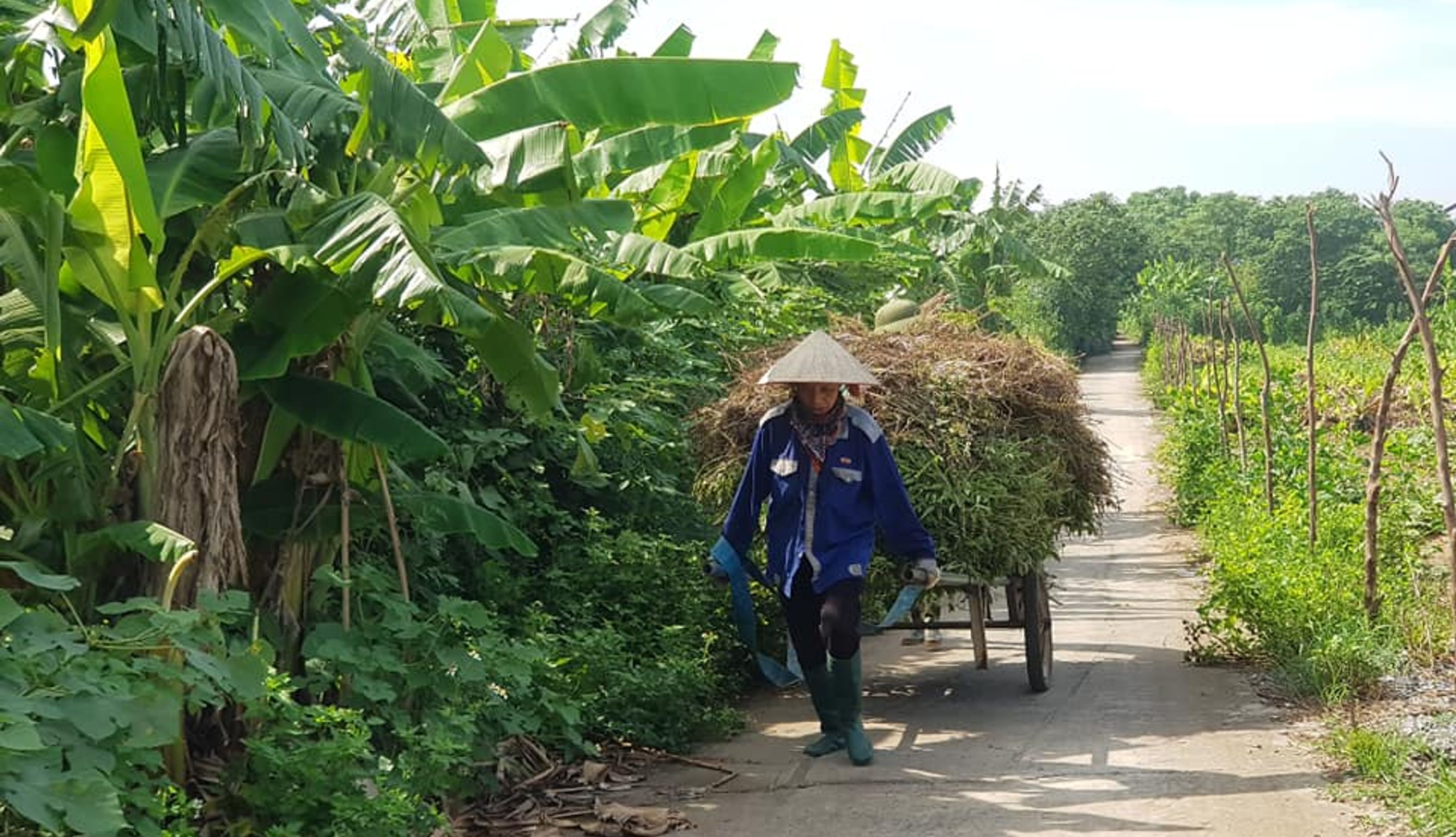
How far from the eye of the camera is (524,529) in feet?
29.1

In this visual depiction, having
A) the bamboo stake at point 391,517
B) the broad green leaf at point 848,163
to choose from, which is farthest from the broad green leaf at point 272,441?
the broad green leaf at point 848,163

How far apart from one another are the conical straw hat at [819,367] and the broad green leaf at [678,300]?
1.49 ft

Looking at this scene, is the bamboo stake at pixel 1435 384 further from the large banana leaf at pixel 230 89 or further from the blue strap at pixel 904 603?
the large banana leaf at pixel 230 89

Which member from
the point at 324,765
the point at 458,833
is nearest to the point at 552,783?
A: the point at 458,833

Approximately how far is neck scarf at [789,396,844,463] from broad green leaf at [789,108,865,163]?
5.64 meters

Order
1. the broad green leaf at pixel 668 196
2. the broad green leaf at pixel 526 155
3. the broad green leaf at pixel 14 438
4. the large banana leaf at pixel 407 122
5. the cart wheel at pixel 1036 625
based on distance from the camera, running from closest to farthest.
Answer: the broad green leaf at pixel 14 438 < the large banana leaf at pixel 407 122 < the broad green leaf at pixel 526 155 < the cart wheel at pixel 1036 625 < the broad green leaf at pixel 668 196

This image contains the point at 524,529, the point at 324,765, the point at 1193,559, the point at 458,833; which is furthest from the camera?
the point at 1193,559

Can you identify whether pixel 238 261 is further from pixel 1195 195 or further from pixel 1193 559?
pixel 1195 195

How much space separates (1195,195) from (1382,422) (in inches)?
4783

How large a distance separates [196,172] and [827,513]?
3167 millimetres

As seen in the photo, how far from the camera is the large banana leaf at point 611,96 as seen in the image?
23.3ft

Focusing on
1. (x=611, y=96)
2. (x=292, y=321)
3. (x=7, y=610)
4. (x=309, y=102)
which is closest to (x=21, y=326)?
(x=292, y=321)

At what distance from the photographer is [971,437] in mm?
8516

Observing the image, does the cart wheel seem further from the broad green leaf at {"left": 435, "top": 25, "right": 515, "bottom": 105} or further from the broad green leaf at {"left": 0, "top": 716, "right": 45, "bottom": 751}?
the broad green leaf at {"left": 0, "top": 716, "right": 45, "bottom": 751}
